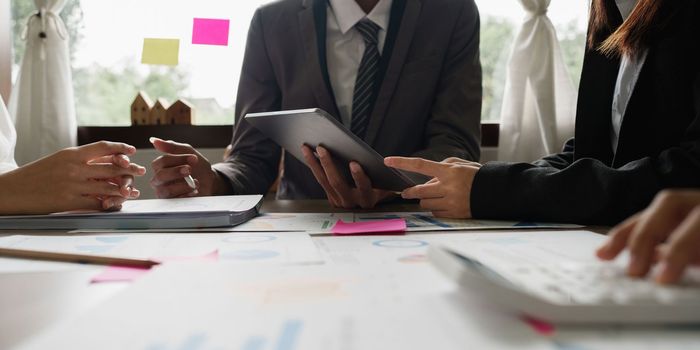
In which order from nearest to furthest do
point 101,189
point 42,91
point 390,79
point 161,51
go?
point 101,189, point 390,79, point 42,91, point 161,51

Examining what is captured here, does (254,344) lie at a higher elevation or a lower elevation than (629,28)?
lower

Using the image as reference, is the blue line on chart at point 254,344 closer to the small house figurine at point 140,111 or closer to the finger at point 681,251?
the finger at point 681,251

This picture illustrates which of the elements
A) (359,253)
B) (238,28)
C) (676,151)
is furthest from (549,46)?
(359,253)

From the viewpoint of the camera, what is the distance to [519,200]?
78 cm

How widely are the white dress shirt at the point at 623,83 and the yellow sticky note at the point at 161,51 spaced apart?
1.58m

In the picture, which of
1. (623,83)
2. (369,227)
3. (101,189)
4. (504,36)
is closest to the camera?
(369,227)

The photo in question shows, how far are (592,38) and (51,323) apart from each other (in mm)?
997

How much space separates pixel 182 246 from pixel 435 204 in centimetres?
40

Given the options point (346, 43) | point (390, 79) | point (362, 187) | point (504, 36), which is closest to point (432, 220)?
point (362, 187)

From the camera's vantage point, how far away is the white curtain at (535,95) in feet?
6.71

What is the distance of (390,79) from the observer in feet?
4.34

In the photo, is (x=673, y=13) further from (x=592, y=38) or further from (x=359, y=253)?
(x=359, y=253)

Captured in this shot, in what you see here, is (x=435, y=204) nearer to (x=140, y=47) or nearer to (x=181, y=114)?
(x=181, y=114)

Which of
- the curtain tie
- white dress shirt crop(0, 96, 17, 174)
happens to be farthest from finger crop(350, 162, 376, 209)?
the curtain tie
